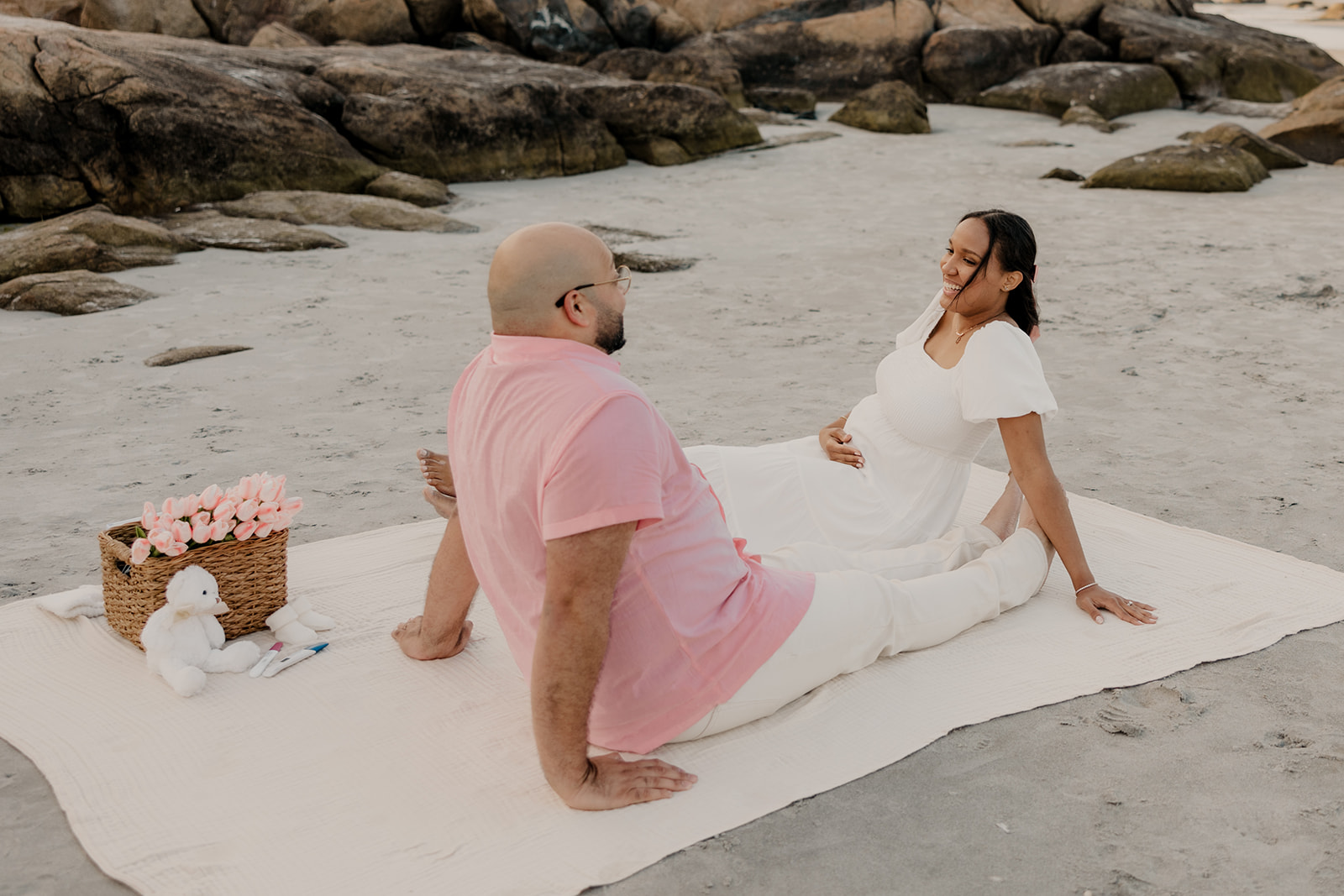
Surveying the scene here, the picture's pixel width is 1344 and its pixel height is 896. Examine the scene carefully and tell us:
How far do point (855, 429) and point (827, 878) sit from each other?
1.56 metres

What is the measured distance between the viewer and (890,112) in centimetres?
1429

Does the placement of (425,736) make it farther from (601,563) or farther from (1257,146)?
(1257,146)

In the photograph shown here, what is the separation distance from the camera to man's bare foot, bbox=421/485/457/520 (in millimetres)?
2699

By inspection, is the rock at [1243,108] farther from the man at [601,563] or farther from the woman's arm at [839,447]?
the man at [601,563]

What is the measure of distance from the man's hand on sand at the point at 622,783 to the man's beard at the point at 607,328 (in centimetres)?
81

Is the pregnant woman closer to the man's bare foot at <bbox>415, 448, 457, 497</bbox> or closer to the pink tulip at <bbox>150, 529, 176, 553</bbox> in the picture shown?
the man's bare foot at <bbox>415, 448, 457, 497</bbox>

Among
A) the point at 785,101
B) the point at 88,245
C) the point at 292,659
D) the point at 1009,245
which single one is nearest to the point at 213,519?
the point at 292,659

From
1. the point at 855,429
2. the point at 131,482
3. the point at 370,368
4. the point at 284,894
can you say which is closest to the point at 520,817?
the point at 284,894

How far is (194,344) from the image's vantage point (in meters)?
6.00

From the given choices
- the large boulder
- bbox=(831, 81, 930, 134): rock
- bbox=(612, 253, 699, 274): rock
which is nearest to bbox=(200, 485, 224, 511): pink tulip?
bbox=(612, 253, 699, 274): rock

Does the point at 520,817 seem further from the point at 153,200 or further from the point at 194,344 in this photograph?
the point at 153,200

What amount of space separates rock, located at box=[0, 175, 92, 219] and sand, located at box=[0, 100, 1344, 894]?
2.02 meters

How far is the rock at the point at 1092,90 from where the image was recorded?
15.7 m

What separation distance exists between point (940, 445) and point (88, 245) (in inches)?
253
